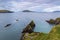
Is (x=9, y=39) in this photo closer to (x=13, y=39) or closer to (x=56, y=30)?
(x=13, y=39)

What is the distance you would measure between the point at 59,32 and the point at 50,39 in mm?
1933

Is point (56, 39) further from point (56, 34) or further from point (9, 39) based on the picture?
point (9, 39)

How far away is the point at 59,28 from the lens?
81.0 feet

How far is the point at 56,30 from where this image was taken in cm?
2467

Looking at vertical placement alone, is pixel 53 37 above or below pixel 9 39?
above

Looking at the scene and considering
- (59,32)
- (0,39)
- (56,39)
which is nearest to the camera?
(56,39)

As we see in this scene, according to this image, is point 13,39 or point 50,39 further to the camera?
point 13,39

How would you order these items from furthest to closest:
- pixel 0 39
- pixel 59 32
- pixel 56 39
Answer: pixel 0 39 < pixel 59 32 < pixel 56 39

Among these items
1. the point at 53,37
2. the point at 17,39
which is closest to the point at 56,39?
the point at 53,37

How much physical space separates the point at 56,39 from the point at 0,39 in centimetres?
4356

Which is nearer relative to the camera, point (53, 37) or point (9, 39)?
point (53, 37)

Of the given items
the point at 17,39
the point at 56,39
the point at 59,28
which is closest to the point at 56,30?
the point at 59,28

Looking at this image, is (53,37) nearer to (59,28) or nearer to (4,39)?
(59,28)

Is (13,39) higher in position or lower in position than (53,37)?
lower
